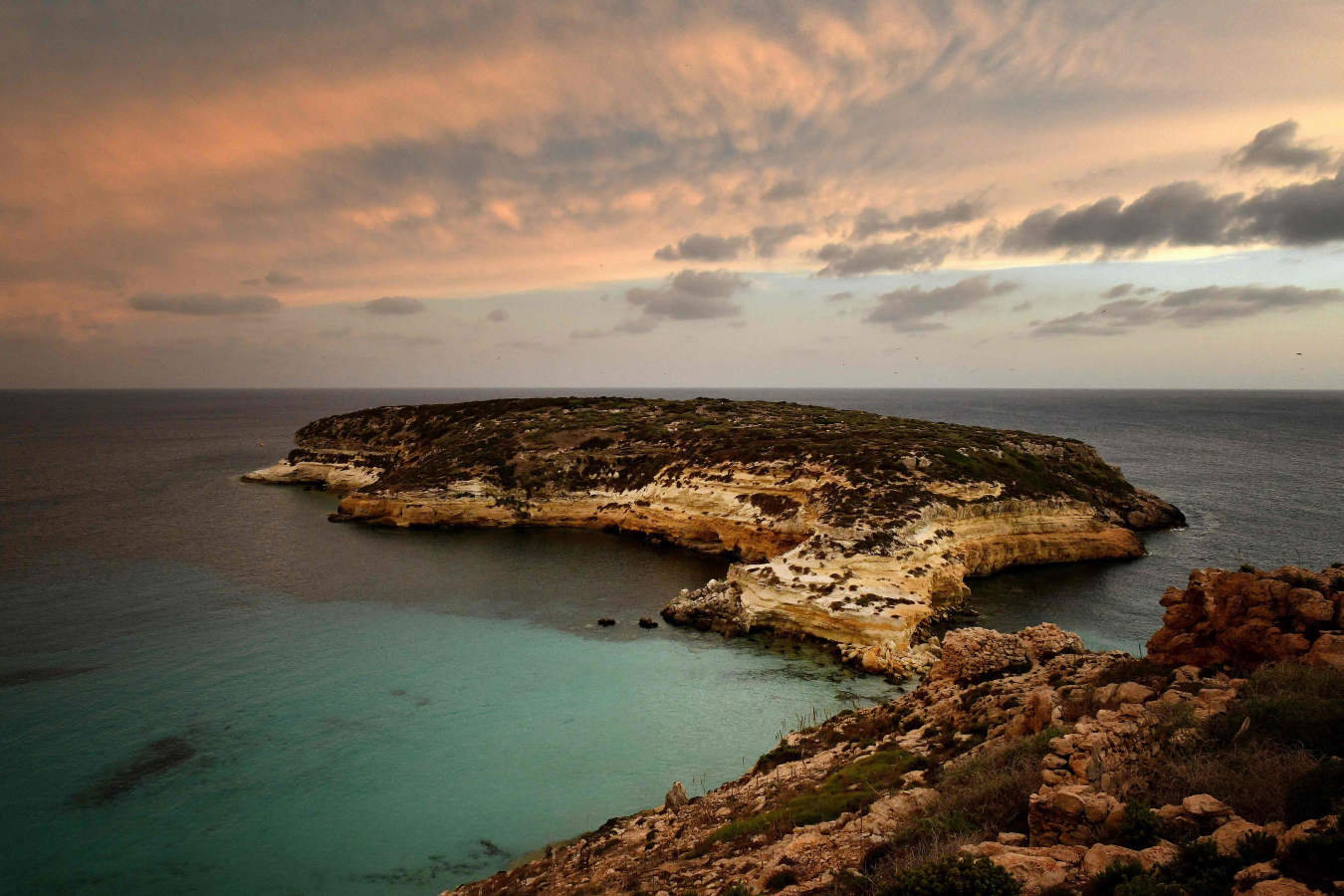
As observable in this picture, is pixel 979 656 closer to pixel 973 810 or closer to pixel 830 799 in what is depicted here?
pixel 830 799

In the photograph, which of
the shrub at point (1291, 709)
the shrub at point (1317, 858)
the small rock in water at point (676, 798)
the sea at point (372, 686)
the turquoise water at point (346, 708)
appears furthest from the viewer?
the sea at point (372, 686)

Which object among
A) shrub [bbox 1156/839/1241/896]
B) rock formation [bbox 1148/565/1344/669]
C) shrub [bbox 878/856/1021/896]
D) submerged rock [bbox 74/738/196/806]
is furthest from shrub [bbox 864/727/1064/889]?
submerged rock [bbox 74/738/196/806]

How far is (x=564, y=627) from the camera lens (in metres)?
37.1

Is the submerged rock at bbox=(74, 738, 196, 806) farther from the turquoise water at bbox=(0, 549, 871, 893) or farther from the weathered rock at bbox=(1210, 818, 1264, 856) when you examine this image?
the weathered rock at bbox=(1210, 818, 1264, 856)

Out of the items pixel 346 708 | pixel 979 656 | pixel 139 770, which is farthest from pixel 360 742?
pixel 979 656

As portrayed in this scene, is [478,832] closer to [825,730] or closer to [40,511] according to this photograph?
[825,730]

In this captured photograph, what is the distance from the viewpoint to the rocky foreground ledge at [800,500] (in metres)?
36.7

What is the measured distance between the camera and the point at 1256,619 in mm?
13383

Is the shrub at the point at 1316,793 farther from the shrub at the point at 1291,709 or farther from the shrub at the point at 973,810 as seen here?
the shrub at the point at 973,810

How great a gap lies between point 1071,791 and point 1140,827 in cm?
107

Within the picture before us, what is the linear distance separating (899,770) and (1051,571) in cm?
4098

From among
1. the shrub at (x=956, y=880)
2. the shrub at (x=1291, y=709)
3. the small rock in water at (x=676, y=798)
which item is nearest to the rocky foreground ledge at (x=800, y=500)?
the small rock in water at (x=676, y=798)

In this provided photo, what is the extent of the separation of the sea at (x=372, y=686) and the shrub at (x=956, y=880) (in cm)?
1385

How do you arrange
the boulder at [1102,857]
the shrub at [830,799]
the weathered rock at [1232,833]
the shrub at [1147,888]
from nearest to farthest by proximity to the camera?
the shrub at [1147,888], the weathered rock at [1232,833], the boulder at [1102,857], the shrub at [830,799]
